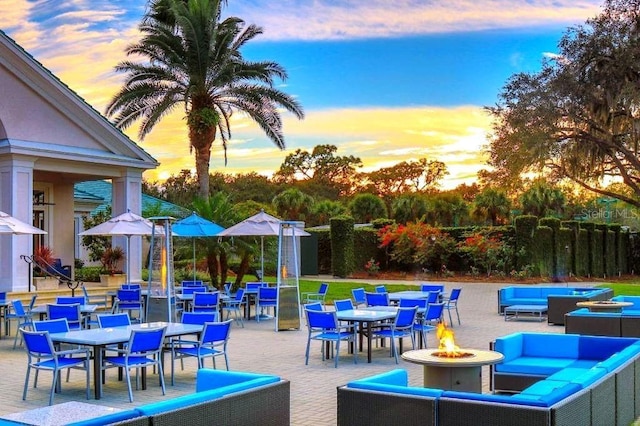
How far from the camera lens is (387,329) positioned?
489 inches

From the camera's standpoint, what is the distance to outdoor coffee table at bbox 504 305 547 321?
1794 centimetres

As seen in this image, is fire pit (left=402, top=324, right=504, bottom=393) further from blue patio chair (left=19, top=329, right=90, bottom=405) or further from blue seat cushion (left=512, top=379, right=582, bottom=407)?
blue patio chair (left=19, top=329, right=90, bottom=405)

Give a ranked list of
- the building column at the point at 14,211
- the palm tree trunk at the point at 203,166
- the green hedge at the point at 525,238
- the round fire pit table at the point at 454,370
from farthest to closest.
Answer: the green hedge at the point at 525,238 → the palm tree trunk at the point at 203,166 → the building column at the point at 14,211 → the round fire pit table at the point at 454,370

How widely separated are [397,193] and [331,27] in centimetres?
4230

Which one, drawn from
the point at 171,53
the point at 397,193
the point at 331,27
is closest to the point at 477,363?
→ the point at 331,27

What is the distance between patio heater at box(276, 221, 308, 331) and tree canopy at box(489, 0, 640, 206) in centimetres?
1181

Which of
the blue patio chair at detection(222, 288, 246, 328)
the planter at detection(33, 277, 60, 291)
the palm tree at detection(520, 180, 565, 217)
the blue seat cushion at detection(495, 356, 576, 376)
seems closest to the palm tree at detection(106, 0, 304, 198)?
the planter at detection(33, 277, 60, 291)

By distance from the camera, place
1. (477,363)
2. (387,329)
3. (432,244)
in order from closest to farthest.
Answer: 1. (477,363)
2. (387,329)
3. (432,244)

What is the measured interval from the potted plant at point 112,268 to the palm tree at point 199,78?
471 centimetres

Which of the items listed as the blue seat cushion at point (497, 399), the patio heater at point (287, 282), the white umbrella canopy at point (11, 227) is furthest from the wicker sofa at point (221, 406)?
the patio heater at point (287, 282)

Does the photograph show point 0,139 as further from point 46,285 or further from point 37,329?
point 37,329

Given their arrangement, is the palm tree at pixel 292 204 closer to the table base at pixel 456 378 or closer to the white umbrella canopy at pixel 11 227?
the white umbrella canopy at pixel 11 227

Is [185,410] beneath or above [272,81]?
beneath

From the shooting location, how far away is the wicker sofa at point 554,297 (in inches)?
A: 658
